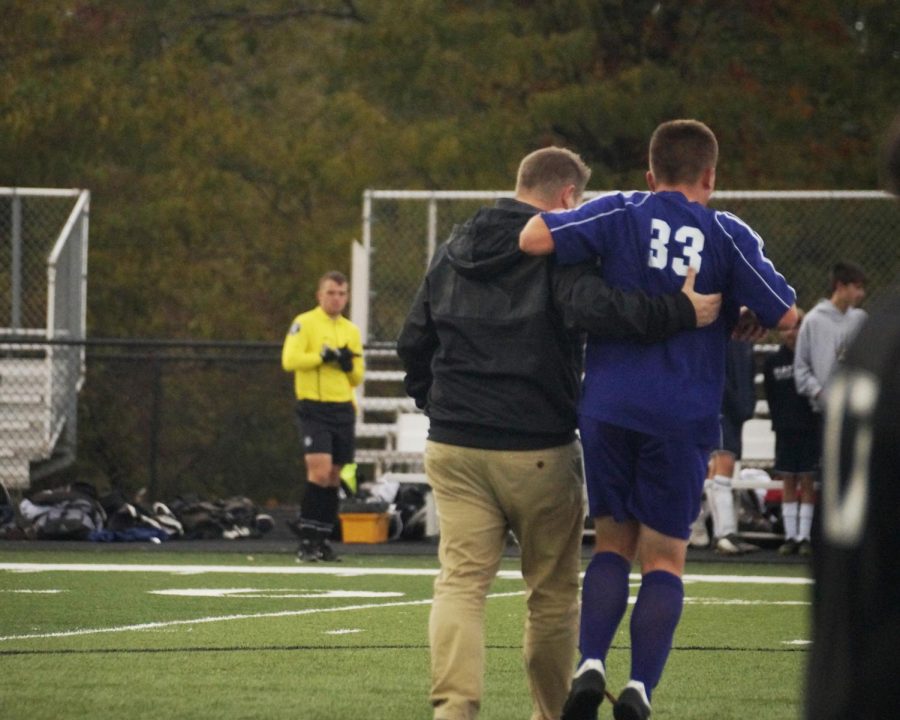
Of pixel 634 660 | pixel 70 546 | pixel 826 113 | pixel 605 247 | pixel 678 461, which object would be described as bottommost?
pixel 70 546

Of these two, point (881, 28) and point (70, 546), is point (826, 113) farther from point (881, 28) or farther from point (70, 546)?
point (70, 546)

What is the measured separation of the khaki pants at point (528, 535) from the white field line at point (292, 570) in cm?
657

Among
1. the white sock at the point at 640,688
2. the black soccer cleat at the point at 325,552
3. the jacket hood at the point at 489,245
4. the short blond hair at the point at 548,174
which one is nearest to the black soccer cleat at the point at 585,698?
the white sock at the point at 640,688

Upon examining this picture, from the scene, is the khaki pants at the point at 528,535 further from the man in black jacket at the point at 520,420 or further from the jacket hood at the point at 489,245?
the jacket hood at the point at 489,245

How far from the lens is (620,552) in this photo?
583 cm

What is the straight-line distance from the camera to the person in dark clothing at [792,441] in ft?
48.2

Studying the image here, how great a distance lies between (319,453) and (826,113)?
12.7 metres

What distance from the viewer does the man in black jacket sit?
18.5ft

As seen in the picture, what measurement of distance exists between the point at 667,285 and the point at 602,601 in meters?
0.95

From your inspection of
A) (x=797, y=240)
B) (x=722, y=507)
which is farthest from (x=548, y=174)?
(x=797, y=240)

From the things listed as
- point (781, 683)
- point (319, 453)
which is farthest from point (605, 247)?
point (319, 453)

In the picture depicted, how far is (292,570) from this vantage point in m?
13.0

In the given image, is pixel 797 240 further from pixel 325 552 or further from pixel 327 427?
pixel 325 552

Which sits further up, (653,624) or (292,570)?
(653,624)
